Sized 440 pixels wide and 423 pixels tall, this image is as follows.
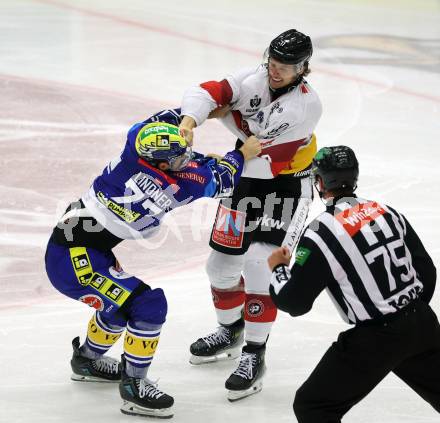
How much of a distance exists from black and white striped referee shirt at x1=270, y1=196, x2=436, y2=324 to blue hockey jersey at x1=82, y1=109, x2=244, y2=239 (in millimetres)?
786

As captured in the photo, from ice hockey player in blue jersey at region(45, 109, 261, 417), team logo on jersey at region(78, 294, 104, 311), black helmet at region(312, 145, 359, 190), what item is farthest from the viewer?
team logo on jersey at region(78, 294, 104, 311)

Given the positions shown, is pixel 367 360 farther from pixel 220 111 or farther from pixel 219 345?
pixel 220 111

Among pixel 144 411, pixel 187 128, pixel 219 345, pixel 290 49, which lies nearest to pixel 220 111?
pixel 187 128

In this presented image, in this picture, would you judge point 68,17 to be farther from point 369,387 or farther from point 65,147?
point 369,387

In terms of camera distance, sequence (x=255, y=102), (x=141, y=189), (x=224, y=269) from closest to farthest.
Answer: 1. (x=141, y=189)
2. (x=255, y=102)
3. (x=224, y=269)

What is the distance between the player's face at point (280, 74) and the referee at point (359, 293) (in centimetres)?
93

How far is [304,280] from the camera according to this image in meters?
3.43

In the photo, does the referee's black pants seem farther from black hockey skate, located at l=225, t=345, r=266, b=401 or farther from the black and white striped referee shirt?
black hockey skate, located at l=225, t=345, r=266, b=401

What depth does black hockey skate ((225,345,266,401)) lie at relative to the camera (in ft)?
14.7

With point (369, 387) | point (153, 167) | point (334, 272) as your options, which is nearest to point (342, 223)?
point (334, 272)

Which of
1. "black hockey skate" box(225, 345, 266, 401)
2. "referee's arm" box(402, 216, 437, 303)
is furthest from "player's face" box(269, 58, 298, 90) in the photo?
"black hockey skate" box(225, 345, 266, 401)

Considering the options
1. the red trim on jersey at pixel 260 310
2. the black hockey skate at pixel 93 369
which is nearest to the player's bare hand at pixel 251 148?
the red trim on jersey at pixel 260 310

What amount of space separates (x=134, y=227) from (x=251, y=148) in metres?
0.67

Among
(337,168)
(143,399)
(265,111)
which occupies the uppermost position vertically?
(337,168)
